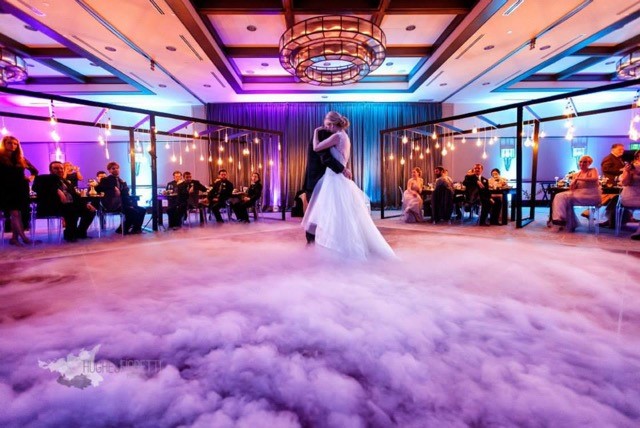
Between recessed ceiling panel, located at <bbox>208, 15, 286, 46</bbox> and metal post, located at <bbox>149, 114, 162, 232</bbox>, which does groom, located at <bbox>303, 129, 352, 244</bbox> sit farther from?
recessed ceiling panel, located at <bbox>208, 15, 286, 46</bbox>

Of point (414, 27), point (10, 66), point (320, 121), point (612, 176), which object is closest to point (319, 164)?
point (414, 27)

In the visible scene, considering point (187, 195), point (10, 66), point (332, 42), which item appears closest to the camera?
point (332, 42)

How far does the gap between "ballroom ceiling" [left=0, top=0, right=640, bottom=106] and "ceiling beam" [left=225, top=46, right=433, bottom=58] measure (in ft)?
0.08

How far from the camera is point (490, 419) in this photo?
1.07m

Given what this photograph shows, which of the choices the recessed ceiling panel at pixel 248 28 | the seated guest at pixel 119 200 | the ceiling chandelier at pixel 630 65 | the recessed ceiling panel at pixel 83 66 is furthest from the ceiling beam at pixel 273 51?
Result: the seated guest at pixel 119 200

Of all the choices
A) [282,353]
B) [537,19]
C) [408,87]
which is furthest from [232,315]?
[408,87]

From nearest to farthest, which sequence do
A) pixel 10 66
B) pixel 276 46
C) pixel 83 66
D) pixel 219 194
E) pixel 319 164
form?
pixel 319 164
pixel 10 66
pixel 219 194
pixel 276 46
pixel 83 66

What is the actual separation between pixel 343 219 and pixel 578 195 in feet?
14.0

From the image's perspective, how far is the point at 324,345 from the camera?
1546 millimetres

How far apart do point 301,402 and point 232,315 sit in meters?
0.86

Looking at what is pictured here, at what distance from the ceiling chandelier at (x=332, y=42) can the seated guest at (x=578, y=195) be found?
379cm

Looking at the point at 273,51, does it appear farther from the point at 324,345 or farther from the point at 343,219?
the point at 324,345

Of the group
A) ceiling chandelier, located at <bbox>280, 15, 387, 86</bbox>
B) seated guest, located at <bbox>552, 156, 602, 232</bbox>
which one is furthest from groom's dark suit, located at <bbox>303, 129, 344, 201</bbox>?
seated guest, located at <bbox>552, 156, 602, 232</bbox>

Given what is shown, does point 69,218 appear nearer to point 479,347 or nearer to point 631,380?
point 479,347
